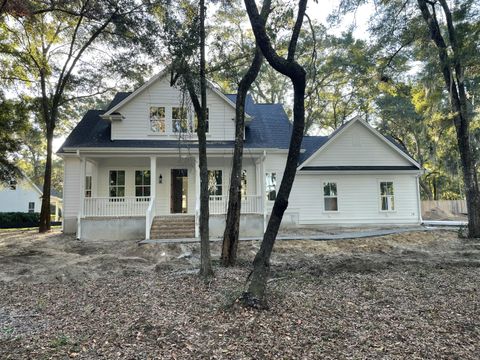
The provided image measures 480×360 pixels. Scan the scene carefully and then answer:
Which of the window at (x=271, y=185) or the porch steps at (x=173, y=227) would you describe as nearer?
the porch steps at (x=173, y=227)

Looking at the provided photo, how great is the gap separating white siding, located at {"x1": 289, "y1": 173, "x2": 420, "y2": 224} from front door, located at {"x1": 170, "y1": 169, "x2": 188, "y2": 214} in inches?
206

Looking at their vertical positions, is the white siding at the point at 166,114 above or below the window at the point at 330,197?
above

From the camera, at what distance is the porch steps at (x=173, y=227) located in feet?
39.5

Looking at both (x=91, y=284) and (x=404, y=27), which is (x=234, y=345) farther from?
(x=404, y=27)

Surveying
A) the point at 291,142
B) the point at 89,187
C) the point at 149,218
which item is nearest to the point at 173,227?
the point at 149,218

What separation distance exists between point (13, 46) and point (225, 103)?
942 cm

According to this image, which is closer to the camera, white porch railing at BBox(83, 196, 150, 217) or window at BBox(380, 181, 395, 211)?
white porch railing at BBox(83, 196, 150, 217)

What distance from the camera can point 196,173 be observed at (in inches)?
496

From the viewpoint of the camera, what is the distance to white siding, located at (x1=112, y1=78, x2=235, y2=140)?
13.9 metres

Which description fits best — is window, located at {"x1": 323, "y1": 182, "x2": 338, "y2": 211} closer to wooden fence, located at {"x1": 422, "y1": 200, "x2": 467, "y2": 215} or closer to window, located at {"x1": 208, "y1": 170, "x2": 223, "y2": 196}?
window, located at {"x1": 208, "y1": 170, "x2": 223, "y2": 196}

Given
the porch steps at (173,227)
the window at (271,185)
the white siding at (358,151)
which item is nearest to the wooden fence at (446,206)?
the white siding at (358,151)

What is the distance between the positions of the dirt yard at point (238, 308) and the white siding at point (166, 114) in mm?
6382

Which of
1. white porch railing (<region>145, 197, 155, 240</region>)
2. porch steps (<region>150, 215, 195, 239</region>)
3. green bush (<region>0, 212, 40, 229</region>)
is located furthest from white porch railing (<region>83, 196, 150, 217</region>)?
green bush (<region>0, 212, 40, 229</region>)

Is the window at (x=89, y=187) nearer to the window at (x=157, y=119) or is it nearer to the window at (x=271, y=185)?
the window at (x=157, y=119)
